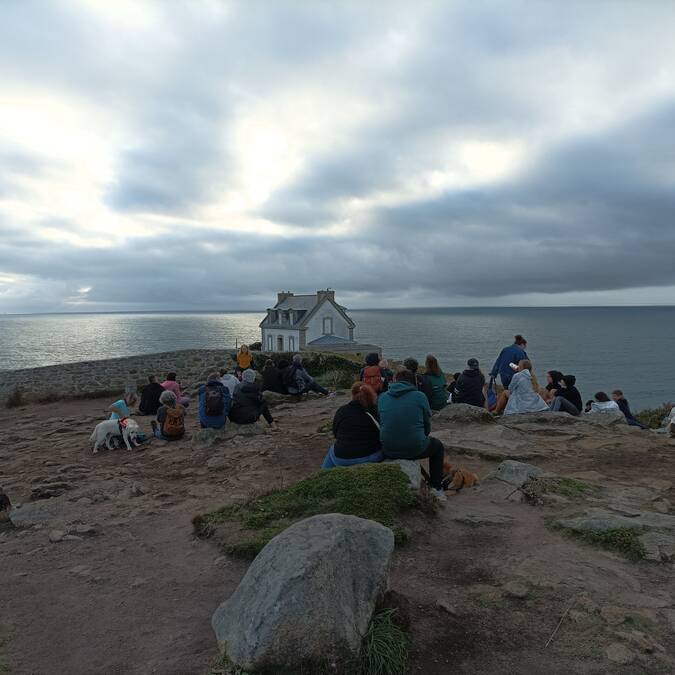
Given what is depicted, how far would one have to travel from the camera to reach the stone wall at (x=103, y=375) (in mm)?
21078

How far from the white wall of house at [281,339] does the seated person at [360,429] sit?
39202mm

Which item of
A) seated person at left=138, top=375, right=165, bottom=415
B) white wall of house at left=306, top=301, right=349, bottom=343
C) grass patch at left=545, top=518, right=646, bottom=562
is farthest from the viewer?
white wall of house at left=306, top=301, right=349, bottom=343

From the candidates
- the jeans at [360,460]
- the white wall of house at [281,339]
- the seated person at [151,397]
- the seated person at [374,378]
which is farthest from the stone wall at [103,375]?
the white wall of house at [281,339]

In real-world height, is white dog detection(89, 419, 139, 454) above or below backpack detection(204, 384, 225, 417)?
below

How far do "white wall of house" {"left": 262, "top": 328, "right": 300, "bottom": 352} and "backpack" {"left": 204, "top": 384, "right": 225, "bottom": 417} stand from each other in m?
34.9

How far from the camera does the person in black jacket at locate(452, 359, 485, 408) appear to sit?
1248cm

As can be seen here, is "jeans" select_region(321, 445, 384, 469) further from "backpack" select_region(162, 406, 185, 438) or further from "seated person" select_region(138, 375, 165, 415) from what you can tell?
"seated person" select_region(138, 375, 165, 415)

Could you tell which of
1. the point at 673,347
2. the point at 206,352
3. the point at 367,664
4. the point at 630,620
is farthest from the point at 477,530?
the point at 673,347

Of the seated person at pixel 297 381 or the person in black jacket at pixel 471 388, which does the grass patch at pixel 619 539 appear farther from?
the seated person at pixel 297 381

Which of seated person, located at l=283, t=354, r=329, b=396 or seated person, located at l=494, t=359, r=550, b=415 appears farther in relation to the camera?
seated person, located at l=283, t=354, r=329, b=396

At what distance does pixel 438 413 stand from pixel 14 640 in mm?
9098

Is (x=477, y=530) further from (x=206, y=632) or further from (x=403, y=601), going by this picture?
(x=206, y=632)

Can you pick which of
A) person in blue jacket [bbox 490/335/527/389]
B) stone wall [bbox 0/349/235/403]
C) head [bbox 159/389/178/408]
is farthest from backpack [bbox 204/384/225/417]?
stone wall [bbox 0/349/235/403]

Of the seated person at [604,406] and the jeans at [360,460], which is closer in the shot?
the jeans at [360,460]
